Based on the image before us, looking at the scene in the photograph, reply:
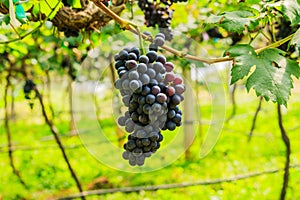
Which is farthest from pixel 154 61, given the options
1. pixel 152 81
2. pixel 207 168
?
A: pixel 207 168

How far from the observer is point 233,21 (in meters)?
1.20

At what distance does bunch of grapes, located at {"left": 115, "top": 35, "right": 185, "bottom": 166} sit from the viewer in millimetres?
1100

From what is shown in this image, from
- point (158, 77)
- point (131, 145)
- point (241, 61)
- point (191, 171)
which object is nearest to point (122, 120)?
point (131, 145)

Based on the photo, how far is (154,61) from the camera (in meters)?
1.14

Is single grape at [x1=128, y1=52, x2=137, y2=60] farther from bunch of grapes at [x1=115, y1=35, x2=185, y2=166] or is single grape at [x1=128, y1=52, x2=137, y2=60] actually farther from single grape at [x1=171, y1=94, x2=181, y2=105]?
single grape at [x1=171, y1=94, x2=181, y2=105]

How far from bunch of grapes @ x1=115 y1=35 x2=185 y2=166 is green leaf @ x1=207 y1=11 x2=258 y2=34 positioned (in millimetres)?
186

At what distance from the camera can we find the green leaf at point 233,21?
1.18m

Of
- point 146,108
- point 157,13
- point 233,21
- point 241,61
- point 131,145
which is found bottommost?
point 131,145

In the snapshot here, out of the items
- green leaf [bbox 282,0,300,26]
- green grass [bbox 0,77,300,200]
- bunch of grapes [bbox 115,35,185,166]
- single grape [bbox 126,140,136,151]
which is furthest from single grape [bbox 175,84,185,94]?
green grass [bbox 0,77,300,200]

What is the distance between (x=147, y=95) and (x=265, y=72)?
0.33 m

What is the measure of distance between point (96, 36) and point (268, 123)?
4948 mm

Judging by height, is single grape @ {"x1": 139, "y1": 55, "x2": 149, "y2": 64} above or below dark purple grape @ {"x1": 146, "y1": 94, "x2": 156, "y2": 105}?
above

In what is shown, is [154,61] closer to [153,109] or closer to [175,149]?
[153,109]

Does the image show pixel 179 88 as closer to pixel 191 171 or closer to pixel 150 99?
pixel 150 99
